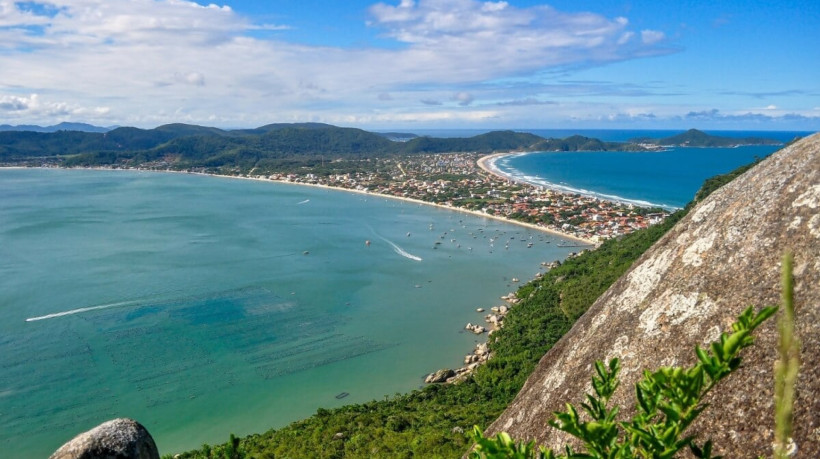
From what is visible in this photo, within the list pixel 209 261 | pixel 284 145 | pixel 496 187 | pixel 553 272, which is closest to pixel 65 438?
pixel 209 261

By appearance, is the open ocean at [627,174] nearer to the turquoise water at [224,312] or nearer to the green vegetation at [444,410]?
the turquoise water at [224,312]

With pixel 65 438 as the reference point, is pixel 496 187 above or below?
above

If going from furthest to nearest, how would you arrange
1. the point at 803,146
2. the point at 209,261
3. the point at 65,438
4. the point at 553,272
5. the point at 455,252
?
the point at 455,252 < the point at 209,261 < the point at 553,272 < the point at 65,438 < the point at 803,146

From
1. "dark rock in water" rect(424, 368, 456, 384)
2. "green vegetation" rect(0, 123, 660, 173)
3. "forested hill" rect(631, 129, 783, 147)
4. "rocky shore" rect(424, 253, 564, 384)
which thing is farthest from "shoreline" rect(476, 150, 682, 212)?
"forested hill" rect(631, 129, 783, 147)

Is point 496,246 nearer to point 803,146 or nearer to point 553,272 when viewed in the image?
point 553,272

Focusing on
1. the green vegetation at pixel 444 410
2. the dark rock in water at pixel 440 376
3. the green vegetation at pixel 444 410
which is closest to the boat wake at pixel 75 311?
the green vegetation at pixel 444 410
